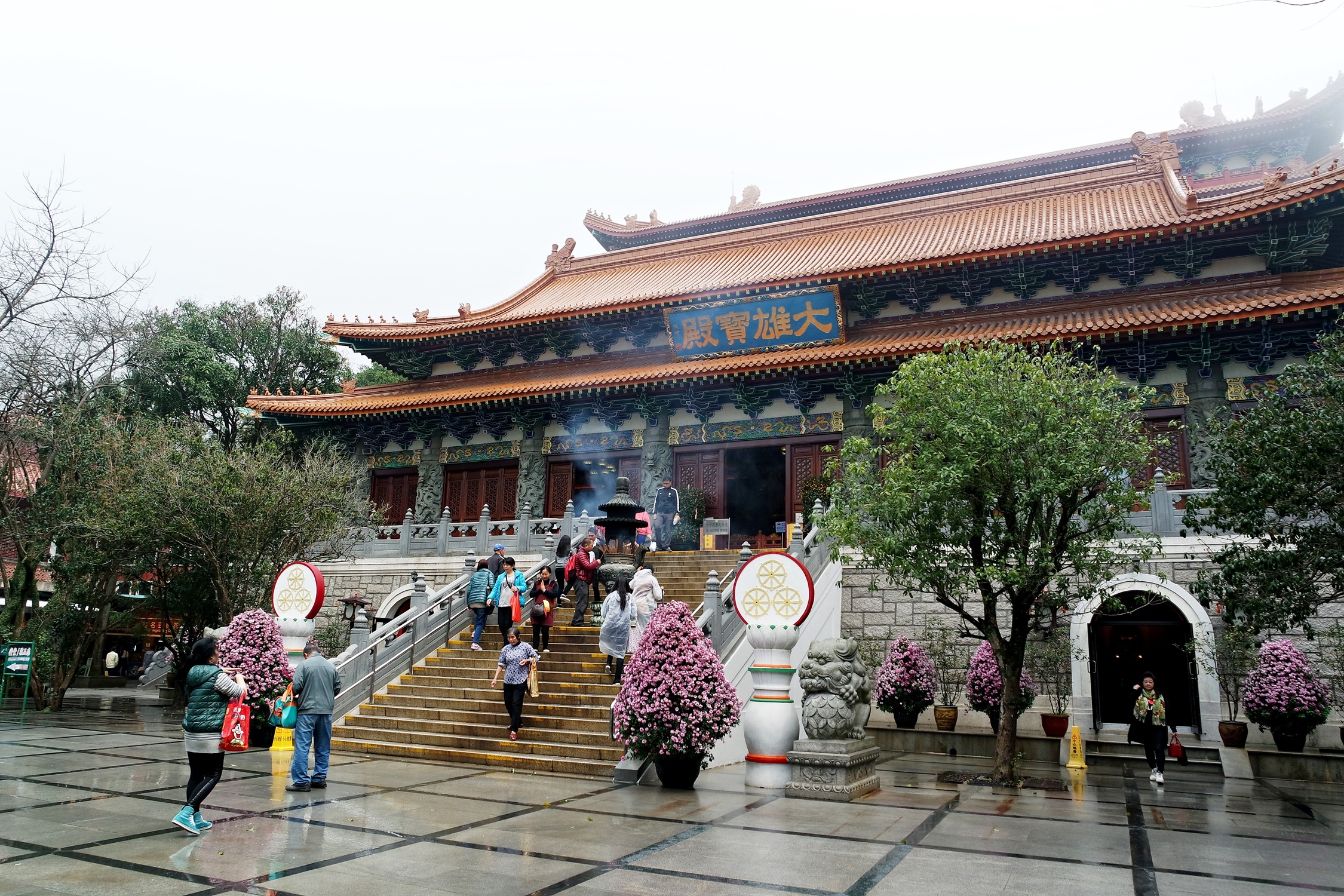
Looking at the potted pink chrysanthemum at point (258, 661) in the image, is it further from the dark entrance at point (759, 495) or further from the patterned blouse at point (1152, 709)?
the dark entrance at point (759, 495)

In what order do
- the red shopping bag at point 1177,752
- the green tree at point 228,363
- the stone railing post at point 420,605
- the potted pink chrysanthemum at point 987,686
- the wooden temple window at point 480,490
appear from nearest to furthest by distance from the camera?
1. the red shopping bag at point 1177,752
2. the potted pink chrysanthemum at point 987,686
3. the stone railing post at point 420,605
4. the wooden temple window at point 480,490
5. the green tree at point 228,363

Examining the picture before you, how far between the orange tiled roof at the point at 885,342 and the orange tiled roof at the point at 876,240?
1.41 metres

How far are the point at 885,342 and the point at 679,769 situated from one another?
37.2 ft

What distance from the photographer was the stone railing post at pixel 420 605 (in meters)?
14.3

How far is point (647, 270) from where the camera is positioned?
25.8 meters

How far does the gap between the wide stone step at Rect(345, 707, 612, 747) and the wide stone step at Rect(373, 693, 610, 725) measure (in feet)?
0.63

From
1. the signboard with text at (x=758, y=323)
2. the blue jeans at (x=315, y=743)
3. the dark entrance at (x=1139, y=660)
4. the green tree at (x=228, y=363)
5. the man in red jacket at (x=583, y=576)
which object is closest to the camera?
the blue jeans at (x=315, y=743)

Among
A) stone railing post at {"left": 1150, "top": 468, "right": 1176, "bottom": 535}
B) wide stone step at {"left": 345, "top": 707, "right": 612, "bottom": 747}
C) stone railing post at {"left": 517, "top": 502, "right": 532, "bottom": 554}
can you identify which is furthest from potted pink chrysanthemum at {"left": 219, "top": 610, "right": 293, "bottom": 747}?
stone railing post at {"left": 1150, "top": 468, "right": 1176, "bottom": 535}

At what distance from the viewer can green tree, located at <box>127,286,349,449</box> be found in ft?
102

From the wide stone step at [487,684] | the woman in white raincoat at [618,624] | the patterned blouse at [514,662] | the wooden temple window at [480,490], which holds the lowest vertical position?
the wide stone step at [487,684]

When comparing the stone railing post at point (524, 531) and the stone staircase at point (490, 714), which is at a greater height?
the stone railing post at point (524, 531)

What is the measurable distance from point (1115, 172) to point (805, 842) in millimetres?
19604

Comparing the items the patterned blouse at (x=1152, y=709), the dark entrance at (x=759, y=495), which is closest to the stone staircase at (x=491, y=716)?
the patterned blouse at (x=1152, y=709)

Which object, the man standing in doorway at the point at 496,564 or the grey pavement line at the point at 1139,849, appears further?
the man standing in doorway at the point at 496,564
